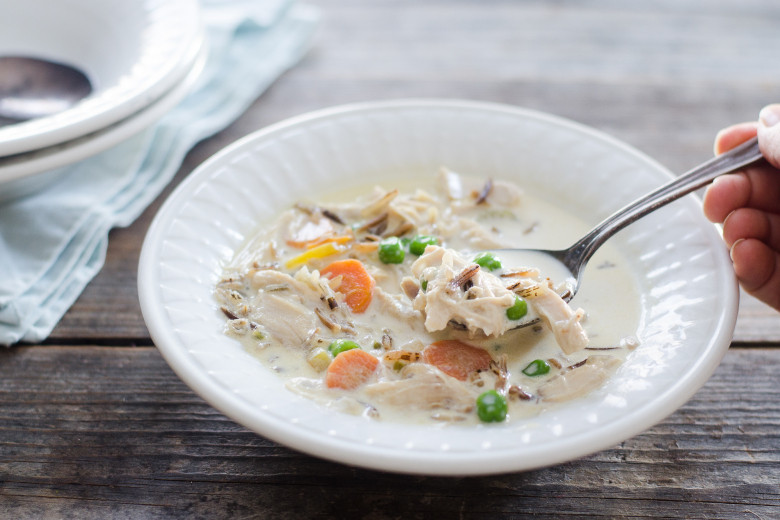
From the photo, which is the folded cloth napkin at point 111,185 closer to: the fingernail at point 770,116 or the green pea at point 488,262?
the green pea at point 488,262

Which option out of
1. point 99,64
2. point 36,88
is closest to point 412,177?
point 99,64

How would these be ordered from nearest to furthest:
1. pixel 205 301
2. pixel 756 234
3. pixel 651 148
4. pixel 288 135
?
pixel 205 301, pixel 756 234, pixel 288 135, pixel 651 148

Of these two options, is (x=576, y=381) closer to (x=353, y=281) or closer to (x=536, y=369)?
(x=536, y=369)

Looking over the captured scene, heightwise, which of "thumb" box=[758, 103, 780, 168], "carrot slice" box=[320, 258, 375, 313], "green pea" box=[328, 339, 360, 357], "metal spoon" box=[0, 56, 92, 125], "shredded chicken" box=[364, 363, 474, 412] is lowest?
"carrot slice" box=[320, 258, 375, 313]

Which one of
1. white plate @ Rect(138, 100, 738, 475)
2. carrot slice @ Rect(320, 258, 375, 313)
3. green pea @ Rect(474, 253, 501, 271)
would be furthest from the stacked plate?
green pea @ Rect(474, 253, 501, 271)

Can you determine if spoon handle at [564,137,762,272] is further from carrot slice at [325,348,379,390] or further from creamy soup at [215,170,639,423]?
carrot slice at [325,348,379,390]

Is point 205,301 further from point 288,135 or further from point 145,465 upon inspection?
point 288,135

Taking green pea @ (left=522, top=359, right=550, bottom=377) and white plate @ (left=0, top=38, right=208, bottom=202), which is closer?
green pea @ (left=522, top=359, right=550, bottom=377)

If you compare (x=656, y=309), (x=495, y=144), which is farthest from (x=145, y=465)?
(x=495, y=144)
